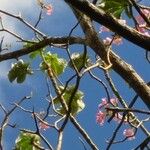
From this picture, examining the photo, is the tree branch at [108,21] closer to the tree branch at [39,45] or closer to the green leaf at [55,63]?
the tree branch at [39,45]

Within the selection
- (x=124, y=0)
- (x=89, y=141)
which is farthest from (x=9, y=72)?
(x=124, y=0)

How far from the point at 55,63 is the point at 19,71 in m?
0.36

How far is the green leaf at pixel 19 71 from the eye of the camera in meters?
4.80

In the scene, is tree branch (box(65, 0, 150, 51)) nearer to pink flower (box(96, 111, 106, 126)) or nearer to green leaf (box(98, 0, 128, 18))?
green leaf (box(98, 0, 128, 18))

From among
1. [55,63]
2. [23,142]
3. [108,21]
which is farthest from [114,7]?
[55,63]

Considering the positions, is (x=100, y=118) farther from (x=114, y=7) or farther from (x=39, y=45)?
(x=114, y=7)

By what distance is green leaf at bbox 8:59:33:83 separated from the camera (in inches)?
189

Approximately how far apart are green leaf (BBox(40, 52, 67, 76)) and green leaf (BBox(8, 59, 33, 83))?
162mm

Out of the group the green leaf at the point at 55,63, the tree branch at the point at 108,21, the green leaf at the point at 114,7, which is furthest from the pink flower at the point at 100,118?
the tree branch at the point at 108,21

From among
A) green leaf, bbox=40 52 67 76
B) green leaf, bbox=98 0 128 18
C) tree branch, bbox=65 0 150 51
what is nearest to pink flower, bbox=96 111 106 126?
green leaf, bbox=40 52 67 76

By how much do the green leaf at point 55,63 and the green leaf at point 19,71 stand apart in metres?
0.16

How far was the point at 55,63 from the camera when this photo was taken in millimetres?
5012

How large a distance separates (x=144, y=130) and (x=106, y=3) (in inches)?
41.6

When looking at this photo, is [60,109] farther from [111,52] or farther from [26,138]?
[111,52]
